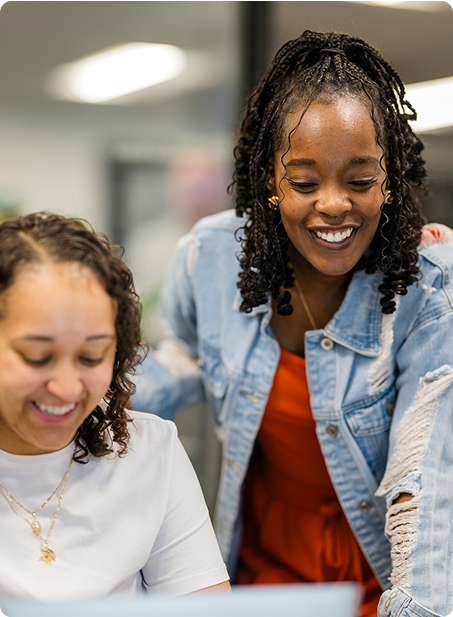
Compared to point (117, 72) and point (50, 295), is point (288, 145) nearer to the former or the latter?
point (50, 295)

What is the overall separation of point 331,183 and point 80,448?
64 cm

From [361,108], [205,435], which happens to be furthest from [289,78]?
[205,435]

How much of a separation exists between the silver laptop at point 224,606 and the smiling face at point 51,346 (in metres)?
0.28

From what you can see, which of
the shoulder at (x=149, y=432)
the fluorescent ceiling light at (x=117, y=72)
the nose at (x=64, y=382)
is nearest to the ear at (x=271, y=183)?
the shoulder at (x=149, y=432)

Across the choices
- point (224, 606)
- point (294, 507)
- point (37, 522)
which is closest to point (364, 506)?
point (294, 507)

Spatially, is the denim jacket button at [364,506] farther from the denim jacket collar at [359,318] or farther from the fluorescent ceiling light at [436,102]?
the fluorescent ceiling light at [436,102]

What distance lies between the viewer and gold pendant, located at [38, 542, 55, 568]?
0.93 metres

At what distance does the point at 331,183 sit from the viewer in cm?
115

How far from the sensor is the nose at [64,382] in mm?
827

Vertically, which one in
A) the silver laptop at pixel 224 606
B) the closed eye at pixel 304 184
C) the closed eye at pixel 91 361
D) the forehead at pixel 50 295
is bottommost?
the silver laptop at pixel 224 606

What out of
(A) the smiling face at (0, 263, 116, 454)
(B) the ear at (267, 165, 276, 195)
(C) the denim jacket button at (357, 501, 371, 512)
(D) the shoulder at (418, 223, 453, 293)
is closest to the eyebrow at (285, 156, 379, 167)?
(B) the ear at (267, 165, 276, 195)

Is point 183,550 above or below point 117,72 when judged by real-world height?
below

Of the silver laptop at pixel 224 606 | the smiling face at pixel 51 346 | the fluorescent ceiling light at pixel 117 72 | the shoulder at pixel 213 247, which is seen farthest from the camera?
the fluorescent ceiling light at pixel 117 72

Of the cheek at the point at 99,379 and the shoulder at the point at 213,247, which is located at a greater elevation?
the shoulder at the point at 213,247
